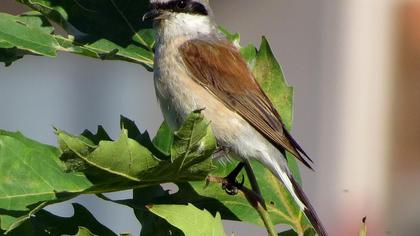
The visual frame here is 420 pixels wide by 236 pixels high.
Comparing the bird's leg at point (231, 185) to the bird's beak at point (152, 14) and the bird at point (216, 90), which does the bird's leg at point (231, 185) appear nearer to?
A: the bird at point (216, 90)

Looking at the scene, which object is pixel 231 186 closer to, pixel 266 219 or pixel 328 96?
pixel 266 219

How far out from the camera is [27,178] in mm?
1559

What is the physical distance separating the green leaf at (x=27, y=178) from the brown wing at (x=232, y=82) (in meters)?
0.75

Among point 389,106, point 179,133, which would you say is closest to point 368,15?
→ point 389,106

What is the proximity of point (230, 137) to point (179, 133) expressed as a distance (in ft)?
3.22

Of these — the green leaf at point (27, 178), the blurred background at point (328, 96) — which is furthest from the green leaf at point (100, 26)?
the blurred background at point (328, 96)

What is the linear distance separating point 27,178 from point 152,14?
832 mm

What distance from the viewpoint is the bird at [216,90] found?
2299 mm

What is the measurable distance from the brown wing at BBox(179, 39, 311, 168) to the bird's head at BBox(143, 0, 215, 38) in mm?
63

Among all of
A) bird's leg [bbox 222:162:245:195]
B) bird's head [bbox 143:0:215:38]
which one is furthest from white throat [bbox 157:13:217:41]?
bird's leg [bbox 222:162:245:195]

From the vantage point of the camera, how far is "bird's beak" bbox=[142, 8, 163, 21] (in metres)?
2.09

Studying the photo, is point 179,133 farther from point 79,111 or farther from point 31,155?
point 79,111

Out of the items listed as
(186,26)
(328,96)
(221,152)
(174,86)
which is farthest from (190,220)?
(328,96)

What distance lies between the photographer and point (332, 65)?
670 cm
